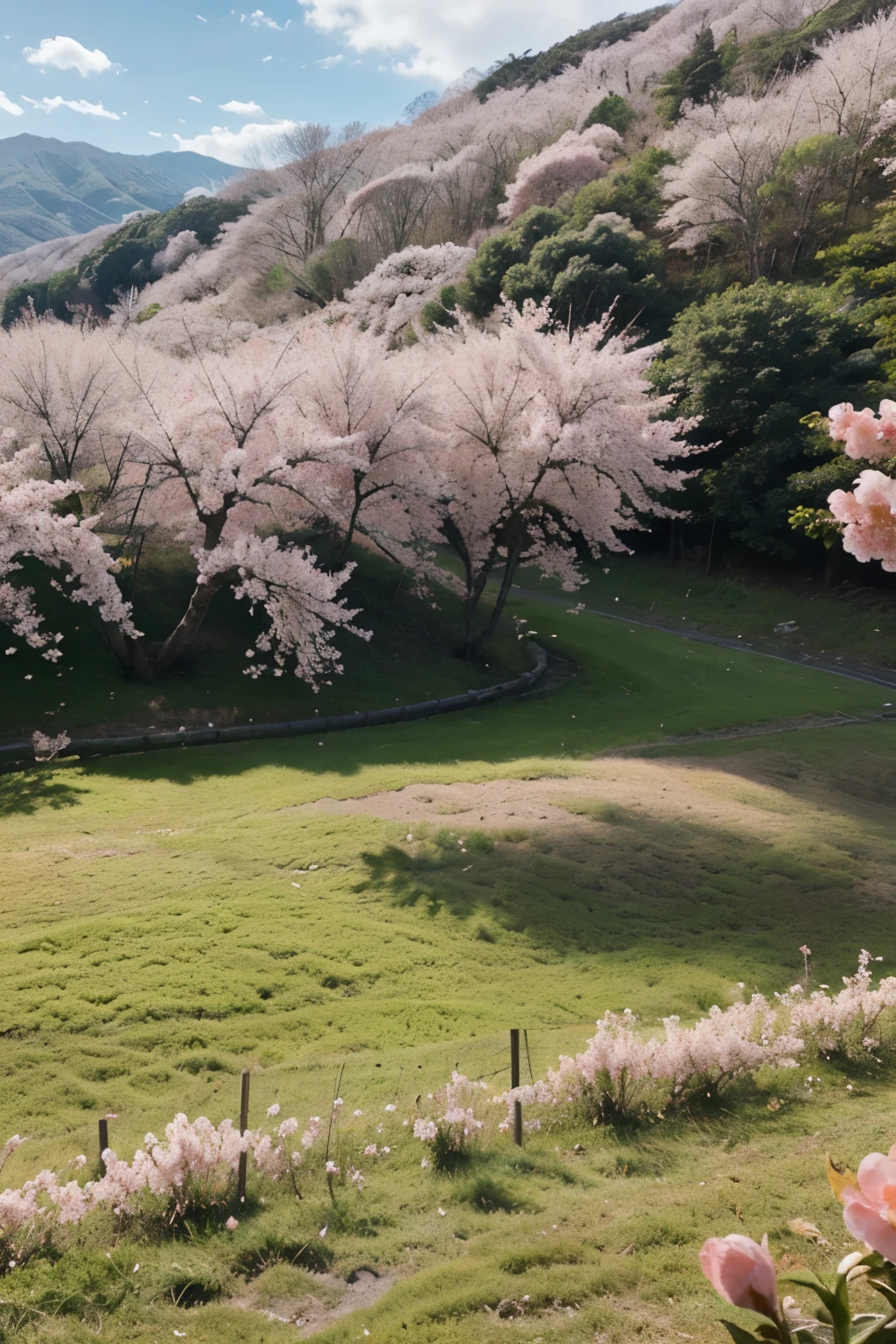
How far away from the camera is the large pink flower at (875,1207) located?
1.38 m

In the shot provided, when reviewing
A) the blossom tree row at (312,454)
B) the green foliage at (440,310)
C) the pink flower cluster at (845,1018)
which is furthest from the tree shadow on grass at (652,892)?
Answer: the green foliage at (440,310)

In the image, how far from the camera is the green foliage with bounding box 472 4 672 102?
230ft

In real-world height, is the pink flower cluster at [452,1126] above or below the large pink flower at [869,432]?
below

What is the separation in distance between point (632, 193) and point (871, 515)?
4810cm

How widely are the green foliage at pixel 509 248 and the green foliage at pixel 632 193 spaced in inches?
57.7

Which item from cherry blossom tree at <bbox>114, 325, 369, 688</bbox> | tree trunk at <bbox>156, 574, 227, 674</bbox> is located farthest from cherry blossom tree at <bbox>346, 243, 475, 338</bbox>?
tree trunk at <bbox>156, 574, 227, 674</bbox>

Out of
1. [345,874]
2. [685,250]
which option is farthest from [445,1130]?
[685,250]

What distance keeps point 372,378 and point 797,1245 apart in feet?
68.3

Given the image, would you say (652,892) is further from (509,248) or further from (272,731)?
(509,248)

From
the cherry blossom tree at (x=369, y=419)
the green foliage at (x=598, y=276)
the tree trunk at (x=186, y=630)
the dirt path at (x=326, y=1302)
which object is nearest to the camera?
the dirt path at (x=326, y=1302)

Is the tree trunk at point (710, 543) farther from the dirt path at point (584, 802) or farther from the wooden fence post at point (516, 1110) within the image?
the wooden fence post at point (516, 1110)

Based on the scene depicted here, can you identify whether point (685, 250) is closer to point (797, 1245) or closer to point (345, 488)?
point (345, 488)

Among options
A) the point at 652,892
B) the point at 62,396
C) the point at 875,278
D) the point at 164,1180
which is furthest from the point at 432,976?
the point at 875,278

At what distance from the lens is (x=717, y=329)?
103 ft
